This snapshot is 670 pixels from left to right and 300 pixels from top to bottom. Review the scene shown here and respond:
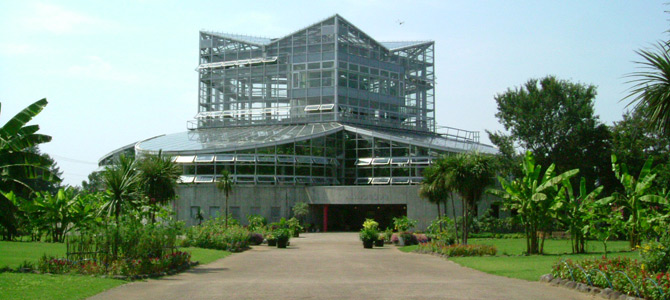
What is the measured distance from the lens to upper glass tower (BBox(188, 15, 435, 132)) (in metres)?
67.4

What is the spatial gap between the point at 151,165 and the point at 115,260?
8996mm

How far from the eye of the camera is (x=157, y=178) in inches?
1178

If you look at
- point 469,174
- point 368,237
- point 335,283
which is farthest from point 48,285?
point 368,237

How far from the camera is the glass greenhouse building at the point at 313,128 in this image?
57156 mm

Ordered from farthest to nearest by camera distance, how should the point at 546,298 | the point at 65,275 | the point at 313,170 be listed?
1. the point at 313,170
2. the point at 65,275
3. the point at 546,298

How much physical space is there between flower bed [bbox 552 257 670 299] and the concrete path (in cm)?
65

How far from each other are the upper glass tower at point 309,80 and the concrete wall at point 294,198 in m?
10.9

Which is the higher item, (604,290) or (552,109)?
(552,109)

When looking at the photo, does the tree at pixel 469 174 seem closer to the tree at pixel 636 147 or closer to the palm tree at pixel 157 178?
the palm tree at pixel 157 178

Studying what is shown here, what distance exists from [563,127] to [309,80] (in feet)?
90.9

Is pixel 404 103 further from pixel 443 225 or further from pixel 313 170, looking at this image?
pixel 443 225

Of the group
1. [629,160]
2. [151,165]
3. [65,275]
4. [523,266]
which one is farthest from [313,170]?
[65,275]

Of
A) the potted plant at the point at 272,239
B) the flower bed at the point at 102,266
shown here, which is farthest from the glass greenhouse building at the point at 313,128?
the flower bed at the point at 102,266

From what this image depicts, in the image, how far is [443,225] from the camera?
157 ft
